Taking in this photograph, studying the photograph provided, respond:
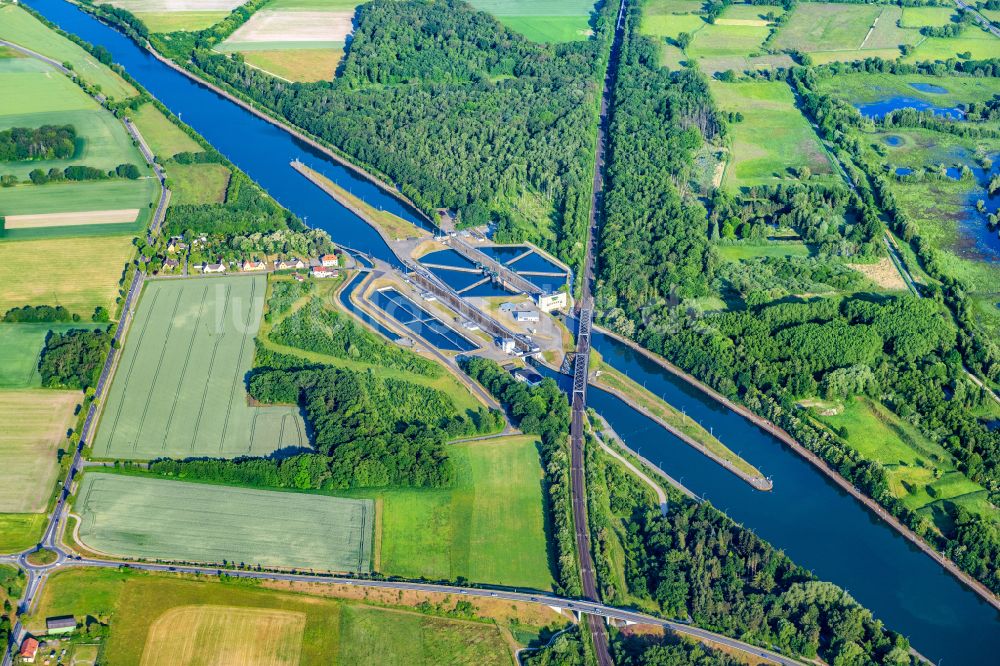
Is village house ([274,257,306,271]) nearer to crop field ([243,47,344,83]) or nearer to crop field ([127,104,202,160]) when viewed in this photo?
crop field ([127,104,202,160])

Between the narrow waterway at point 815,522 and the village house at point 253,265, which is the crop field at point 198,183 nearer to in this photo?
the village house at point 253,265

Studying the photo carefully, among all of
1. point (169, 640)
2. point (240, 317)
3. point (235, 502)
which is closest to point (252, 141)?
point (240, 317)

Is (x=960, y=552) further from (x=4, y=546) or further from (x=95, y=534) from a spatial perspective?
(x=4, y=546)

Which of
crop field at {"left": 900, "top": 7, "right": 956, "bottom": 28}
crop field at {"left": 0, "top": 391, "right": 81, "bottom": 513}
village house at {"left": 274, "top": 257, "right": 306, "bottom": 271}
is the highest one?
crop field at {"left": 900, "top": 7, "right": 956, "bottom": 28}

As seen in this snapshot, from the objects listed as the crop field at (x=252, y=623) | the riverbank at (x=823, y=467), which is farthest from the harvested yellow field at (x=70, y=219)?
the crop field at (x=252, y=623)

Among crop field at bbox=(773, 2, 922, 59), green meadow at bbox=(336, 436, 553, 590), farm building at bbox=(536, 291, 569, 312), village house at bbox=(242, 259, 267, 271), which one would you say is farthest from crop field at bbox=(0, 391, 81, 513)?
crop field at bbox=(773, 2, 922, 59)

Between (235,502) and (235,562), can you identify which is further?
(235,502)
